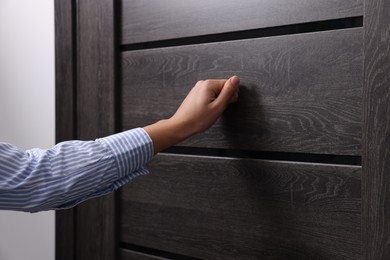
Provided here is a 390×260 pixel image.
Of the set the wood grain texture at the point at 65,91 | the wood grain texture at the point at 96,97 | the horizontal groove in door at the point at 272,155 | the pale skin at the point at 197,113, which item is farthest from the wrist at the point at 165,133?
the wood grain texture at the point at 65,91

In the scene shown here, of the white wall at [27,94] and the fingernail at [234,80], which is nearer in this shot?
the fingernail at [234,80]

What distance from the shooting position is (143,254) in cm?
106

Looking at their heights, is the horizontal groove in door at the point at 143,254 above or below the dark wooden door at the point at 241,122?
below

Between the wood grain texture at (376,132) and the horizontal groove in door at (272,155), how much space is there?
0.04 meters

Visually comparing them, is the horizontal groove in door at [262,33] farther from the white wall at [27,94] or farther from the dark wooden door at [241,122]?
the white wall at [27,94]

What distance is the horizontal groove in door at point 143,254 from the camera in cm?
102

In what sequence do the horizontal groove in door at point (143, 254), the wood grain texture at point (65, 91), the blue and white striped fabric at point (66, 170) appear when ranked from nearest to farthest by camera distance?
the blue and white striped fabric at point (66, 170) → the horizontal groove in door at point (143, 254) → the wood grain texture at point (65, 91)

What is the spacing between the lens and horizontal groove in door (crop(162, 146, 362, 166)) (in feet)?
2.62

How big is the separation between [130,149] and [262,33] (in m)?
0.34

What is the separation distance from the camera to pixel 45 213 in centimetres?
125

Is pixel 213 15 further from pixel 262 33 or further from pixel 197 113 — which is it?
pixel 197 113

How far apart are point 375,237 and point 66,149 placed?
517 mm

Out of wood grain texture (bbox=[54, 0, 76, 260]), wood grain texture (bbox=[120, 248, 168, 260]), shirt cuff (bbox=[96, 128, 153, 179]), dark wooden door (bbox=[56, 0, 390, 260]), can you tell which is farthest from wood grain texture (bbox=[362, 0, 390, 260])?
wood grain texture (bbox=[54, 0, 76, 260])

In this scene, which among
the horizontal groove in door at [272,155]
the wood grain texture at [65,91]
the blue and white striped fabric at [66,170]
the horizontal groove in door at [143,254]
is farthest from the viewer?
the wood grain texture at [65,91]
